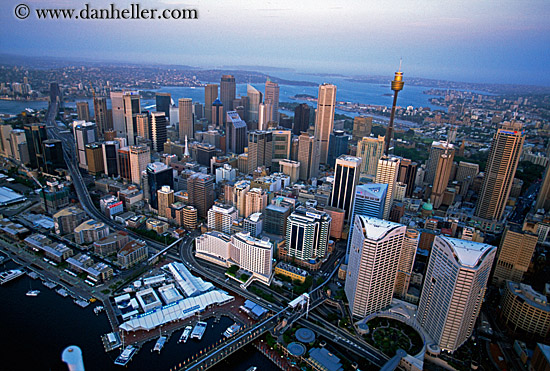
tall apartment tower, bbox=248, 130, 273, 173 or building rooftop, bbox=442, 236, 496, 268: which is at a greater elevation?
building rooftop, bbox=442, 236, 496, 268

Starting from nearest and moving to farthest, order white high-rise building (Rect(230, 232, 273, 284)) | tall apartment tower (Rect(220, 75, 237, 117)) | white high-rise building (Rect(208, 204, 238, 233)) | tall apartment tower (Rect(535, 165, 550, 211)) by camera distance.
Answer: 1. white high-rise building (Rect(230, 232, 273, 284))
2. white high-rise building (Rect(208, 204, 238, 233))
3. tall apartment tower (Rect(535, 165, 550, 211))
4. tall apartment tower (Rect(220, 75, 237, 117))

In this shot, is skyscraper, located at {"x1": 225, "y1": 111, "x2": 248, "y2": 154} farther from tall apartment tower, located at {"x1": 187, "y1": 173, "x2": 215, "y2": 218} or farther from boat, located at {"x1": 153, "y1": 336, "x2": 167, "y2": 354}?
boat, located at {"x1": 153, "y1": 336, "x2": 167, "y2": 354}

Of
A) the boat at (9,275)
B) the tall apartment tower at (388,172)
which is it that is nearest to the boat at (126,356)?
the boat at (9,275)

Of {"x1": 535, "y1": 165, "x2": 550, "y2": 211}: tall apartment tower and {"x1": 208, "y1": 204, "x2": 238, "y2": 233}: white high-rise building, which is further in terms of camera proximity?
{"x1": 535, "y1": 165, "x2": 550, "y2": 211}: tall apartment tower

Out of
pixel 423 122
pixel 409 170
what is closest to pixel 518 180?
pixel 409 170

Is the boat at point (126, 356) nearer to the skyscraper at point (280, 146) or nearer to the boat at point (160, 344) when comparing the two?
the boat at point (160, 344)

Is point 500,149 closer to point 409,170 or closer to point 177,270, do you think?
point 409,170

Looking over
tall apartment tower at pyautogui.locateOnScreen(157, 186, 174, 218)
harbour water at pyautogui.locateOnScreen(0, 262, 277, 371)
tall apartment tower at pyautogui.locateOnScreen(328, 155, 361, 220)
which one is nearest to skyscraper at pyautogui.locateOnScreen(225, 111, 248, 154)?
tall apartment tower at pyautogui.locateOnScreen(157, 186, 174, 218)
